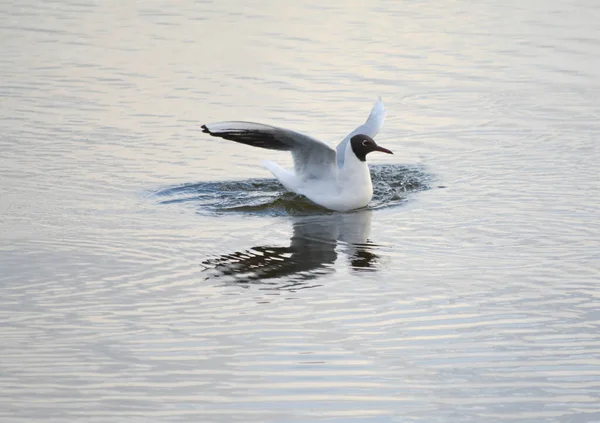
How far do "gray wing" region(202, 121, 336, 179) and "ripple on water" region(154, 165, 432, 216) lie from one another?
1.18 ft

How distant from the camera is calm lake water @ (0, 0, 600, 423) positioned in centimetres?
718

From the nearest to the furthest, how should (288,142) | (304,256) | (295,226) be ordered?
(304,256), (295,226), (288,142)

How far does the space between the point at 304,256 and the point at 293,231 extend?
3.43ft

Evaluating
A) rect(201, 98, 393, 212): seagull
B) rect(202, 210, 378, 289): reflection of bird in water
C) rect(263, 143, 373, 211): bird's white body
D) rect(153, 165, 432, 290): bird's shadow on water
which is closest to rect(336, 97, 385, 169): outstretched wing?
rect(201, 98, 393, 212): seagull

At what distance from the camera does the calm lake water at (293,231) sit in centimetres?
718

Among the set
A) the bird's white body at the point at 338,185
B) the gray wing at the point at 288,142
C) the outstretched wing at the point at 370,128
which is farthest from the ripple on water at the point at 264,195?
the outstretched wing at the point at 370,128

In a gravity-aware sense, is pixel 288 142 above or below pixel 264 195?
above

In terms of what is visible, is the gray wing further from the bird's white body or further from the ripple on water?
the ripple on water

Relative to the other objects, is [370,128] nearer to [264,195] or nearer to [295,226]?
[264,195]

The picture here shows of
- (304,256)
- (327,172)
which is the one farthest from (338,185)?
(304,256)

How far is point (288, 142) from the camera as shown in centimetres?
1205

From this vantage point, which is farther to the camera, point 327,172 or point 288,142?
point 327,172

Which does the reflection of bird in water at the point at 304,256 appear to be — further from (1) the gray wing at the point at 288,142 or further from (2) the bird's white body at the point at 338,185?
(1) the gray wing at the point at 288,142

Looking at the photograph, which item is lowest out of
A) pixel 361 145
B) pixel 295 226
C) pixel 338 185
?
pixel 295 226
